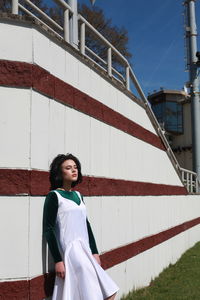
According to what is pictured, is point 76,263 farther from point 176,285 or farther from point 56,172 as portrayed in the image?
point 176,285

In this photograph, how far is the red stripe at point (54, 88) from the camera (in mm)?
3979

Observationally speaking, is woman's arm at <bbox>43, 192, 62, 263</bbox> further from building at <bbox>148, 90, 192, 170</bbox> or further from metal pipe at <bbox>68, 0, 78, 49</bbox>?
building at <bbox>148, 90, 192, 170</bbox>

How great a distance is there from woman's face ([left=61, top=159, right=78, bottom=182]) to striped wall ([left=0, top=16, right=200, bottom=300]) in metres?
0.21

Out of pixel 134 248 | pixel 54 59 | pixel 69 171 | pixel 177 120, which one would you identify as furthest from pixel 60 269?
pixel 177 120

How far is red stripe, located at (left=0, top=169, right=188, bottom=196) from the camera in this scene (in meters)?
3.79

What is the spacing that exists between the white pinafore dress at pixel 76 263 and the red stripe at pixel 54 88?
1.19 meters

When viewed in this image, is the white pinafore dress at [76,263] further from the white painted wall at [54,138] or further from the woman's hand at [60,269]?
the white painted wall at [54,138]

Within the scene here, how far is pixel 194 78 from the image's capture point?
17.1 m

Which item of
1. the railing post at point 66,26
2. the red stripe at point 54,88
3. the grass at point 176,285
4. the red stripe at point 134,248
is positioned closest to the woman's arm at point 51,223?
the red stripe at point 54,88

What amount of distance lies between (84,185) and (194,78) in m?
13.2

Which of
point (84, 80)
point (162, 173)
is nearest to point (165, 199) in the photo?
point (162, 173)

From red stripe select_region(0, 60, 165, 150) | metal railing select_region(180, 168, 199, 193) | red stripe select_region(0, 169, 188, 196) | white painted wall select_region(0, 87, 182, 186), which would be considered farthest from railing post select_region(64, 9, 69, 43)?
metal railing select_region(180, 168, 199, 193)

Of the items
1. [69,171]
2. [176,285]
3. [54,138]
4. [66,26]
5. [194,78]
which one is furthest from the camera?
[194,78]

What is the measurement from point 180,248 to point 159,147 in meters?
3.29
